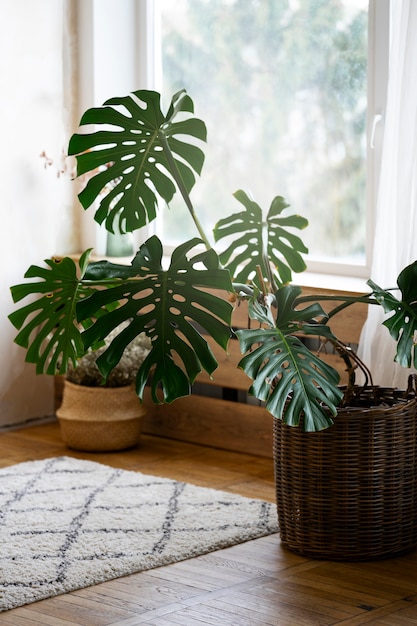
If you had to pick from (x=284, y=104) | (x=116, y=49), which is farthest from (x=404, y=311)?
(x=116, y=49)

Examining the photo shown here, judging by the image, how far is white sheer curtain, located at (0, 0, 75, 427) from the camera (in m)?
4.43

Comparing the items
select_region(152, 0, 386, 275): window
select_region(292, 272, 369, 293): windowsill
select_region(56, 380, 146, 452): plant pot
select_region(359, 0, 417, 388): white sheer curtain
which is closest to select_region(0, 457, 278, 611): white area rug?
select_region(56, 380, 146, 452): plant pot

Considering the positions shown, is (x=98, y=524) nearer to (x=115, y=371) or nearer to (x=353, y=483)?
Answer: (x=353, y=483)

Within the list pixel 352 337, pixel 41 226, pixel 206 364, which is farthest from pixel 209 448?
pixel 206 364

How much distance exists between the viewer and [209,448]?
4.26 metres

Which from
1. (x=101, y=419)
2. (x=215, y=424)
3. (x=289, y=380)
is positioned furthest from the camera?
(x=215, y=424)

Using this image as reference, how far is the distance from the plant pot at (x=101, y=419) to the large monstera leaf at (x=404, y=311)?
1.53 meters

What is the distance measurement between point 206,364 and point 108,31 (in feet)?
7.75

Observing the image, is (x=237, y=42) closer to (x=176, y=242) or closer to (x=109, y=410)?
(x=176, y=242)

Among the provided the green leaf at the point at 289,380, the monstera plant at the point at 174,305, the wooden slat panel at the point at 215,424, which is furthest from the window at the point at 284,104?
the green leaf at the point at 289,380

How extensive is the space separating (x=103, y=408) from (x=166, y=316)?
142cm

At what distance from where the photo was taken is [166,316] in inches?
111

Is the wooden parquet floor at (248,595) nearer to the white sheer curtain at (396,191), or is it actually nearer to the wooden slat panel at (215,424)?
the white sheer curtain at (396,191)

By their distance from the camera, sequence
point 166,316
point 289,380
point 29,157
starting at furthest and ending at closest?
point 29,157, point 166,316, point 289,380
